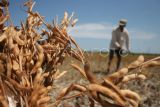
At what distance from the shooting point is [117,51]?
10.4 meters

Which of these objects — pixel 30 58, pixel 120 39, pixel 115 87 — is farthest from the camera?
pixel 120 39

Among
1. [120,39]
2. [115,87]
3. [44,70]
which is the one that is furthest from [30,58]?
[120,39]

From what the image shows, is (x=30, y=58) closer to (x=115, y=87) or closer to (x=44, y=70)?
(x=44, y=70)

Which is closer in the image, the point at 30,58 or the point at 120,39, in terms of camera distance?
the point at 30,58

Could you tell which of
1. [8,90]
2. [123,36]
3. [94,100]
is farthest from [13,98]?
[123,36]

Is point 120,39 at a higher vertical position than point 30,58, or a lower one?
lower

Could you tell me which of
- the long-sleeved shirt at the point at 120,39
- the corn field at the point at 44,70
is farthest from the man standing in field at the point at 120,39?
the corn field at the point at 44,70

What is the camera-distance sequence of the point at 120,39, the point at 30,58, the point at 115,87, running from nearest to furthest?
the point at 115,87
the point at 30,58
the point at 120,39

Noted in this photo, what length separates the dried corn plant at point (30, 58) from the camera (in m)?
0.93

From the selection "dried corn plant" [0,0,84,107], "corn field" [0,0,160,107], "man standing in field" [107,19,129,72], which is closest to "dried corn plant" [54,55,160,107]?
"corn field" [0,0,160,107]

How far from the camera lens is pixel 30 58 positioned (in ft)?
3.45

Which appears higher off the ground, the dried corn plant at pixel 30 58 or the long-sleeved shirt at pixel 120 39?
the dried corn plant at pixel 30 58

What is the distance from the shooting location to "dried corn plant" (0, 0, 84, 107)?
93 cm

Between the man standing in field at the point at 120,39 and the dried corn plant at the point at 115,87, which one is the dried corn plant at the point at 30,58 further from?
the man standing in field at the point at 120,39
